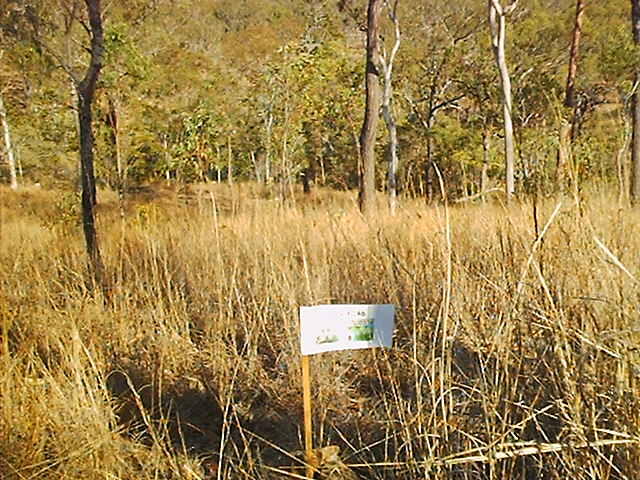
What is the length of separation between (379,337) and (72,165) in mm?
11996

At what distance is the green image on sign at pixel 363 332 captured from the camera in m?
1.17

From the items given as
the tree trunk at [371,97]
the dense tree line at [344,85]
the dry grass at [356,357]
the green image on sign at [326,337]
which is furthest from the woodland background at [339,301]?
the dense tree line at [344,85]

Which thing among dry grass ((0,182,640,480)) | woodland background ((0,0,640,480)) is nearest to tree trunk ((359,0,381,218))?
woodland background ((0,0,640,480))

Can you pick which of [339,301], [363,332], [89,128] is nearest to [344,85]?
[89,128]

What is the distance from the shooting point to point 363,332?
1.18 meters

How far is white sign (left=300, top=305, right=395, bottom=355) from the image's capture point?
1131 millimetres

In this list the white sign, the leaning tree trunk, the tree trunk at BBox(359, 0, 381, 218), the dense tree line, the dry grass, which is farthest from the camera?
the dense tree line

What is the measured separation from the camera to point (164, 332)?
78.8 inches

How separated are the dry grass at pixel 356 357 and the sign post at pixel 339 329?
3.3 inches

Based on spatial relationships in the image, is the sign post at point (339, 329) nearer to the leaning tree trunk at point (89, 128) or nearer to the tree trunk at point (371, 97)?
the leaning tree trunk at point (89, 128)

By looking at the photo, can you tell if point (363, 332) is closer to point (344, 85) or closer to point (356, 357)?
point (356, 357)

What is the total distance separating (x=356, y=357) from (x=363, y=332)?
2.64ft

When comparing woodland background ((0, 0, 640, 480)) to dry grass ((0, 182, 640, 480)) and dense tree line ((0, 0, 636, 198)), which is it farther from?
dense tree line ((0, 0, 636, 198))

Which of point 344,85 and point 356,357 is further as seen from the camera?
point 344,85
